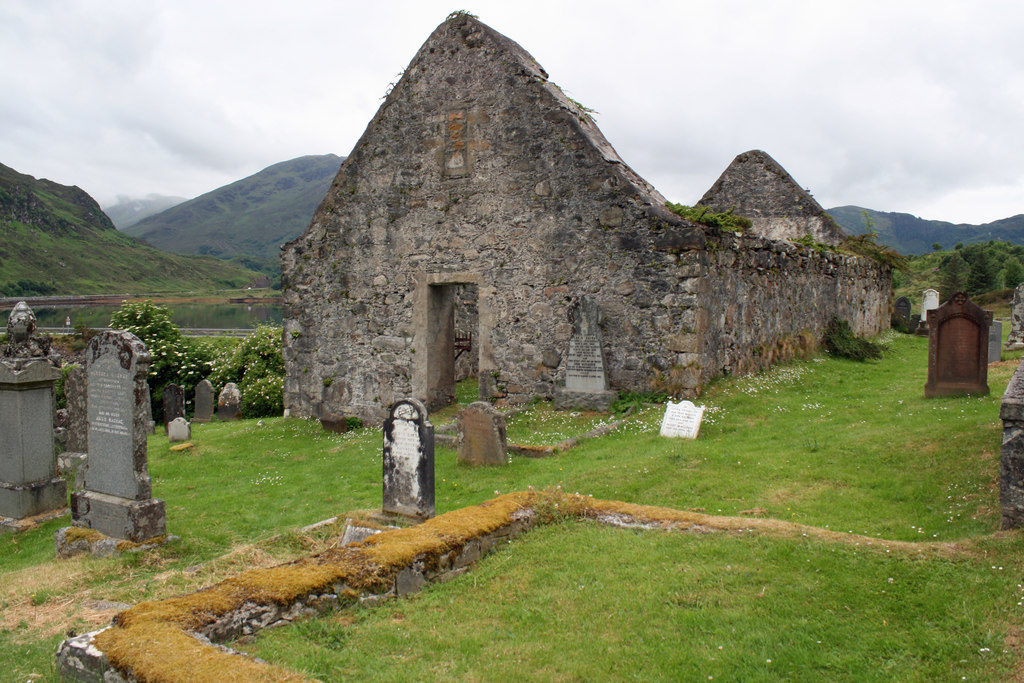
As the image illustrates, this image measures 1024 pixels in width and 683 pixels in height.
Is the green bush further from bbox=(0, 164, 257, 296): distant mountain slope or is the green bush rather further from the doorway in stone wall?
bbox=(0, 164, 257, 296): distant mountain slope

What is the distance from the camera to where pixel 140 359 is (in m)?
7.46

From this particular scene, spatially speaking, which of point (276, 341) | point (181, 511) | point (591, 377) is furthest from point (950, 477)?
point (276, 341)

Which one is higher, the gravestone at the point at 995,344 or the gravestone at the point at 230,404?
the gravestone at the point at 995,344

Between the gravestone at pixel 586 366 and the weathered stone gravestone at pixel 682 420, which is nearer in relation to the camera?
the weathered stone gravestone at pixel 682 420

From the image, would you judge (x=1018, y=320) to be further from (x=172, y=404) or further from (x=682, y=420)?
(x=172, y=404)

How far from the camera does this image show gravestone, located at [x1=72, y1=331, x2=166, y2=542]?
7.46 m

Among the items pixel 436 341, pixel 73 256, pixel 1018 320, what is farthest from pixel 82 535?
pixel 73 256

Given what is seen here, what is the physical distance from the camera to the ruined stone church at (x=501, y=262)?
40.9 feet

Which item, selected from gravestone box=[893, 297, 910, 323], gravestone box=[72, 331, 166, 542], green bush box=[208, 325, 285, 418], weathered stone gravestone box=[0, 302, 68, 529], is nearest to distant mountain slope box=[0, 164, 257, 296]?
green bush box=[208, 325, 285, 418]

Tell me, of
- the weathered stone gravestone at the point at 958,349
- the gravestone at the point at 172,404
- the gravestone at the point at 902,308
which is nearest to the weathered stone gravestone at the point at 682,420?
the weathered stone gravestone at the point at 958,349

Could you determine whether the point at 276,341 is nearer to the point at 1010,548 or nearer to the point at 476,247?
the point at 476,247

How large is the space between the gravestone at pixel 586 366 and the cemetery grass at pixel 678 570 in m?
1.74

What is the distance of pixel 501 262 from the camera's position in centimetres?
1380

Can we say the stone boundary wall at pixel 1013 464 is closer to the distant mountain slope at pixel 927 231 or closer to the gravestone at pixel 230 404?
the gravestone at pixel 230 404
